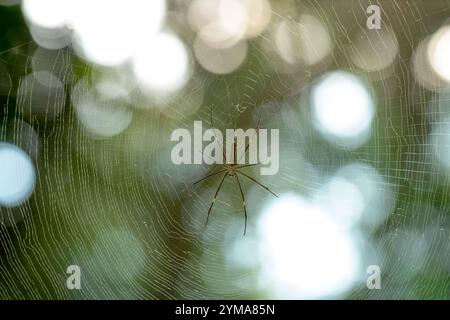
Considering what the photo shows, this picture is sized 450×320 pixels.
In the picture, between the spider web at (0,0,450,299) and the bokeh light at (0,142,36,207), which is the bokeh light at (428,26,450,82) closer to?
the spider web at (0,0,450,299)

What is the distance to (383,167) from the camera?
2.14 metres

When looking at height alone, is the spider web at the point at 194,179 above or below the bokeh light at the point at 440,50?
below

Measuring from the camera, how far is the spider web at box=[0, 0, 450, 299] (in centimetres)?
207

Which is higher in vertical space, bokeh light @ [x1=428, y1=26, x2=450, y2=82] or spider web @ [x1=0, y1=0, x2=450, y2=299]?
bokeh light @ [x1=428, y1=26, x2=450, y2=82]

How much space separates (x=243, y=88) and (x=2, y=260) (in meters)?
1.04

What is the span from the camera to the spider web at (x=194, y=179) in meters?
2.07

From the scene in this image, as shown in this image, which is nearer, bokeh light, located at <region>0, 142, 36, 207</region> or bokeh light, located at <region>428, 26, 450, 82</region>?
bokeh light, located at <region>0, 142, 36, 207</region>

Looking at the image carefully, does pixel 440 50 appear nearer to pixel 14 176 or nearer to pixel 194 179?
pixel 194 179

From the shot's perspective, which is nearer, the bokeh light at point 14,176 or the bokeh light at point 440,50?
the bokeh light at point 14,176

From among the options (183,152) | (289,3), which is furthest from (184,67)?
(289,3)

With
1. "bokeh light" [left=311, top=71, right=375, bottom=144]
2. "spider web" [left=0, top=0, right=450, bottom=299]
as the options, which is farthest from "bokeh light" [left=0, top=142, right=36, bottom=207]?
"bokeh light" [left=311, top=71, right=375, bottom=144]

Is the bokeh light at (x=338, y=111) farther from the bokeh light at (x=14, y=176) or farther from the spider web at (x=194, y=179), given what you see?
the bokeh light at (x=14, y=176)

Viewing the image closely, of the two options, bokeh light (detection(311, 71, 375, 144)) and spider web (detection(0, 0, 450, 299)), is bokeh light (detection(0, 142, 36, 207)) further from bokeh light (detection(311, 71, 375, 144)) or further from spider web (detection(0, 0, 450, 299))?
bokeh light (detection(311, 71, 375, 144))

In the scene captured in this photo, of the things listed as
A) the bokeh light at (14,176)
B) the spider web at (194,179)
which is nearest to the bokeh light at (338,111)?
the spider web at (194,179)
